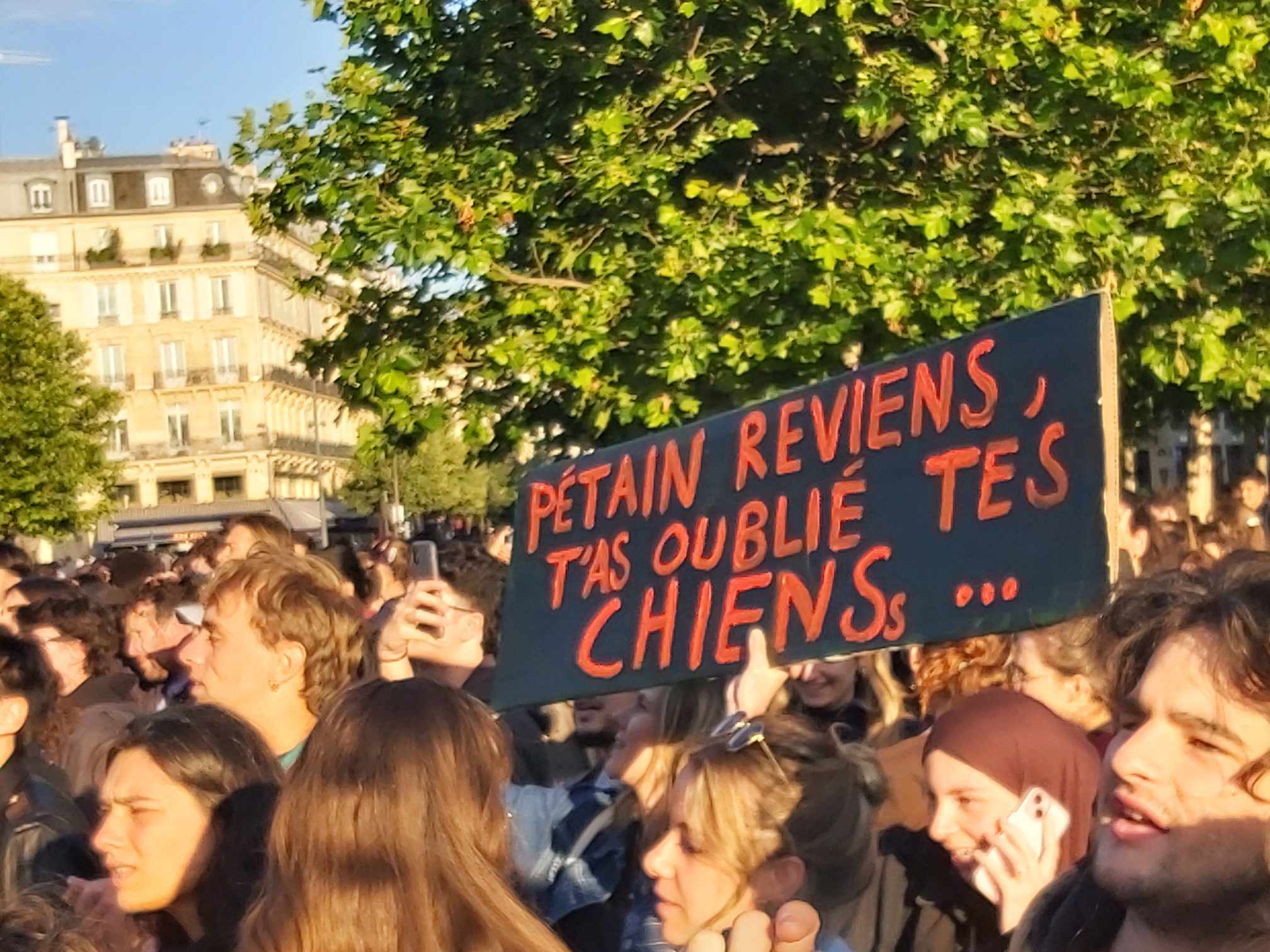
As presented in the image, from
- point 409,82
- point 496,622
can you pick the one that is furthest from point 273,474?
point 496,622

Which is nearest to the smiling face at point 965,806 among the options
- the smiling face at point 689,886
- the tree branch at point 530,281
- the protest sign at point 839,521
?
the protest sign at point 839,521

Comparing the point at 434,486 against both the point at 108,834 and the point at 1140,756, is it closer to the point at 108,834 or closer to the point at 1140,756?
the point at 108,834

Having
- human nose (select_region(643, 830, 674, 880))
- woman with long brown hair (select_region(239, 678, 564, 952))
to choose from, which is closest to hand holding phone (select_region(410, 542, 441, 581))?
human nose (select_region(643, 830, 674, 880))

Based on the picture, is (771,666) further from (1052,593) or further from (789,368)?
(789,368)

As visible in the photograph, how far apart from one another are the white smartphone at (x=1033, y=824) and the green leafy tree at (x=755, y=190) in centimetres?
987

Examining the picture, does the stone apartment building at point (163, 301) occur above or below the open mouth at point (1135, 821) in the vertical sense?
above

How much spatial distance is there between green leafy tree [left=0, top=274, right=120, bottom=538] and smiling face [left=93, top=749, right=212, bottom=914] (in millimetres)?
52298

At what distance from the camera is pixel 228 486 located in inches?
3593

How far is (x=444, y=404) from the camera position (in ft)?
49.9

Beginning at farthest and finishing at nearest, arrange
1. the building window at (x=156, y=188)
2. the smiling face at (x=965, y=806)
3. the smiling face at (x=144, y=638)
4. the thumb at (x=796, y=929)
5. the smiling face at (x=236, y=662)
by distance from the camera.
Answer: the building window at (x=156, y=188) < the smiling face at (x=144, y=638) < the smiling face at (x=236, y=662) < the smiling face at (x=965, y=806) < the thumb at (x=796, y=929)

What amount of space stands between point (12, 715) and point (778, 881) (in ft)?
7.39

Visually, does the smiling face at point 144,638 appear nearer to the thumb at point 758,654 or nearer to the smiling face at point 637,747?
the smiling face at point 637,747

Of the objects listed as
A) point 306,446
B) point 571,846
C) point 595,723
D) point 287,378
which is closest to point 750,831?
point 571,846

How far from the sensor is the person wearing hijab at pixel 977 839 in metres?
3.18
